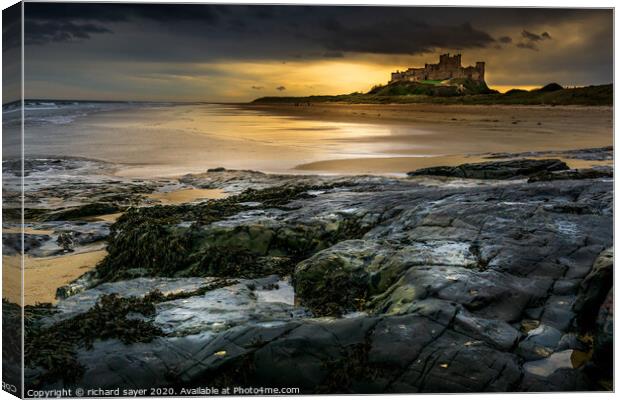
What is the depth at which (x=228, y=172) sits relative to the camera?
246 inches

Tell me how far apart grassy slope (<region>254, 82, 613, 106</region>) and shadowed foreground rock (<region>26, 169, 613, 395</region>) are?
2.26ft

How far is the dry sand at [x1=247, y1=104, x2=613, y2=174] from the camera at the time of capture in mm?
6449

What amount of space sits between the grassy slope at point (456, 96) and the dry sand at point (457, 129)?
63 mm

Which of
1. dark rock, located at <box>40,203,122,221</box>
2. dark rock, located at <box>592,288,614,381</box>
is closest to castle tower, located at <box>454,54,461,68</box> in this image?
dark rock, located at <box>592,288,614,381</box>

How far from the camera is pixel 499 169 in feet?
22.4

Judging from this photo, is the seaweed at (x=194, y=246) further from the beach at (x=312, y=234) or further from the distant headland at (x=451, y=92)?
the distant headland at (x=451, y=92)

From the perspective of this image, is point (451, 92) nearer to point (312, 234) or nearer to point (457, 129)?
point (457, 129)

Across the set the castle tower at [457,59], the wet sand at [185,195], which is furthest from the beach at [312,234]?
the castle tower at [457,59]

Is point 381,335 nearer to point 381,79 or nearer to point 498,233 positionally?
point 498,233

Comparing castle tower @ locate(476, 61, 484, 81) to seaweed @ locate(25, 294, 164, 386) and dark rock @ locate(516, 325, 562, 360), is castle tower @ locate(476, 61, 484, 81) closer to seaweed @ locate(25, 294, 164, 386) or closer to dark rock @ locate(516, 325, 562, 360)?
dark rock @ locate(516, 325, 562, 360)

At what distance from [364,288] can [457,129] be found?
2.38 m

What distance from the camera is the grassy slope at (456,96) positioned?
21.2ft

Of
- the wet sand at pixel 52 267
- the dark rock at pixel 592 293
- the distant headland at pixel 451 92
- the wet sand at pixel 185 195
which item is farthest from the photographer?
the distant headland at pixel 451 92

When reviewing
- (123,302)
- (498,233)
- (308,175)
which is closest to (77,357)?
(123,302)
